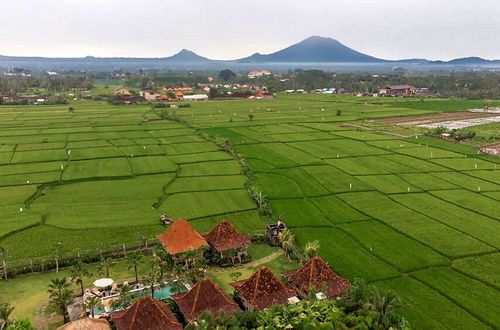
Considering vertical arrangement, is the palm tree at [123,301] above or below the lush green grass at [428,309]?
above

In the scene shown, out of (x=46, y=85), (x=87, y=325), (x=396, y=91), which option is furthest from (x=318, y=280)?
Answer: (x=46, y=85)

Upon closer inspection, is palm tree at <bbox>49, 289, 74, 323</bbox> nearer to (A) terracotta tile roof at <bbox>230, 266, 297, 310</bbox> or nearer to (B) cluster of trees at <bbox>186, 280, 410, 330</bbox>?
(B) cluster of trees at <bbox>186, 280, 410, 330</bbox>

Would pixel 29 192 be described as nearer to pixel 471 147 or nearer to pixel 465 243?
pixel 465 243

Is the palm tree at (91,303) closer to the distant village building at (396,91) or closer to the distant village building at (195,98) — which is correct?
the distant village building at (195,98)

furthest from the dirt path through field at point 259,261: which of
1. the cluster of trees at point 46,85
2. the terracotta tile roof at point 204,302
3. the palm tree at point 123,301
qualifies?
the cluster of trees at point 46,85

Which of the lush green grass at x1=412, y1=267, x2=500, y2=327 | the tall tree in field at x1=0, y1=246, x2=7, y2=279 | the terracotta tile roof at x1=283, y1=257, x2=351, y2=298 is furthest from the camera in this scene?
the tall tree in field at x1=0, y1=246, x2=7, y2=279

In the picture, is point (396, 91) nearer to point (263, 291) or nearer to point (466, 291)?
point (466, 291)

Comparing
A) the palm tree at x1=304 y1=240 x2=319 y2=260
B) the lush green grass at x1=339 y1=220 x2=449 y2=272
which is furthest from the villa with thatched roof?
the lush green grass at x1=339 y1=220 x2=449 y2=272
